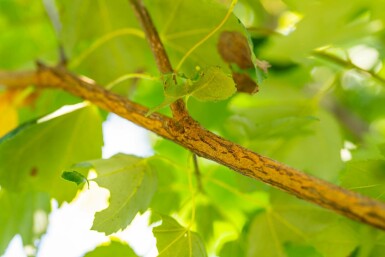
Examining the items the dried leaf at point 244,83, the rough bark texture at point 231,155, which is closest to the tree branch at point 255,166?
the rough bark texture at point 231,155

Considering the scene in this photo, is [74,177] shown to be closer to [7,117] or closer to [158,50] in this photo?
[158,50]

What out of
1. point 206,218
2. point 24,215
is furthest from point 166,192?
point 24,215

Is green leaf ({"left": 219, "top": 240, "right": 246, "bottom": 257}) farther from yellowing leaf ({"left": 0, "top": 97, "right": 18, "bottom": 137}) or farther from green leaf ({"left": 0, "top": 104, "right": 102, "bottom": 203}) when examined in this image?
yellowing leaf ({"left": 0, "top": 97, "right": 18, "bottom": 137})

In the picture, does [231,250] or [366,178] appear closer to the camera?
[366,178]

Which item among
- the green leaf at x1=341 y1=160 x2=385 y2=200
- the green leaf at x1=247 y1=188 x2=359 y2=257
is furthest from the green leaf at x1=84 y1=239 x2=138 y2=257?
the green leaf at x1=341 y1=160 x2=385 y2=200

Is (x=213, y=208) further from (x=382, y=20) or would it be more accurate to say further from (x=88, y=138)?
(x=382, y=20)

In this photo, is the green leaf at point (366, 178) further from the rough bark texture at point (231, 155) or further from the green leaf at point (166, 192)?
the green leaf at point (166, 192)

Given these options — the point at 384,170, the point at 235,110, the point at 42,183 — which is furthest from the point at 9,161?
the point at 384,170
